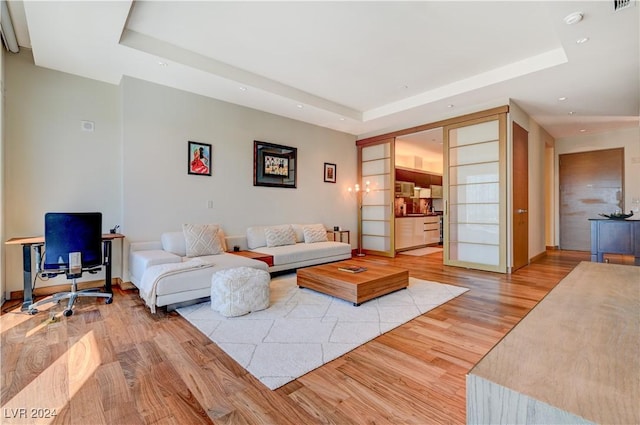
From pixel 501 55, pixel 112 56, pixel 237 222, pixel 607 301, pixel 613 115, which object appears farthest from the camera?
pixel 613 115

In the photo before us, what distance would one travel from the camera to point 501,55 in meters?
3.79

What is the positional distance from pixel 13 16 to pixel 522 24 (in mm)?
5316

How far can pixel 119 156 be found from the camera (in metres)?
4.21

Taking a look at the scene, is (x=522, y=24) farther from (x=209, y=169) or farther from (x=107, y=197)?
(x=107, y=197)

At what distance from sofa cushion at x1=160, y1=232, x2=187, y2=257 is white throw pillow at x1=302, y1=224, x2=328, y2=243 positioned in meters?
2.29

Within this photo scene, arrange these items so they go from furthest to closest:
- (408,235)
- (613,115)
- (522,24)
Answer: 1. (408,235)
2. (613,115)
3. (522,24)

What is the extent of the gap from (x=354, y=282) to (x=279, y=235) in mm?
2308

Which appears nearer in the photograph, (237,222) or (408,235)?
(237,222)

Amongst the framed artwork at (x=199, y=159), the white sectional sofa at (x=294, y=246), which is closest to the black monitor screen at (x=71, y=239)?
the framed artwork at (x=199, y=159)

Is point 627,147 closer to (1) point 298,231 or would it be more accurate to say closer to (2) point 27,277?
(1) point 298,231

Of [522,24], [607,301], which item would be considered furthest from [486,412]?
[522,24]

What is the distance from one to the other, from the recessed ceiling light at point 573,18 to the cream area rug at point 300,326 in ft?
9.70

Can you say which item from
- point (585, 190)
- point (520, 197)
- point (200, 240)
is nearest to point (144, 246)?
point (200, 240)

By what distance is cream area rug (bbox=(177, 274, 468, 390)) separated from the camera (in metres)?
2.13
